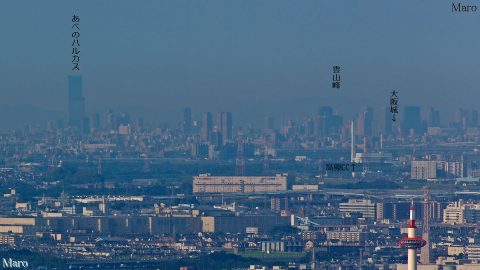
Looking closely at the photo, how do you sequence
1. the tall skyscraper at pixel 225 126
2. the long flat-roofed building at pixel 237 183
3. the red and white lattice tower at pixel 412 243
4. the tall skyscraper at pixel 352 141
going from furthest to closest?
the tall skyscraper at pixel 225 126 < the tall skyscraper at pixel 352 141 < the long flat-roofed building at pixel 237 183 < the red and white lattice tower at pixel 412 243

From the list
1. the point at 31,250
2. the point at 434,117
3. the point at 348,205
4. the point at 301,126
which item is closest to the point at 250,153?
the point at 301,126

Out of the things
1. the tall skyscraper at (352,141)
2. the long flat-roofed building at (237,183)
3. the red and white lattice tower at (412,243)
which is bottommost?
the long flat-roofed building at (237,183)

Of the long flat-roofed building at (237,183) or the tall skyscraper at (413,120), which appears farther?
the tall skyscraper at (413,120)

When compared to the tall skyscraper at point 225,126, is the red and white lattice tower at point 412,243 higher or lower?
lower

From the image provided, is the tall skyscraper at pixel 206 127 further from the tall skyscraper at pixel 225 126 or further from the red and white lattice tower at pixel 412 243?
the red and white lattice tower at pixel 412 243

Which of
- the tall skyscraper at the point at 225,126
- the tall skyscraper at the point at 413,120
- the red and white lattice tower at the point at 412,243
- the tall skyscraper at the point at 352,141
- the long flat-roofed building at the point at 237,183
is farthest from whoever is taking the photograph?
the tall skyscraper at the point at 225,126

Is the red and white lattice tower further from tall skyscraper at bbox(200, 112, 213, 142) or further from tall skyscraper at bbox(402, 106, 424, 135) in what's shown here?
tall skyscraper at bbox(200, 112, 213, 142)

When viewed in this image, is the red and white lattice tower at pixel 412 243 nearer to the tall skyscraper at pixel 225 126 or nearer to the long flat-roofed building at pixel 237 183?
the long flat-roofed building at pixel 237 183

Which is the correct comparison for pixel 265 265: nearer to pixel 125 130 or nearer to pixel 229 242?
pixel 229 242

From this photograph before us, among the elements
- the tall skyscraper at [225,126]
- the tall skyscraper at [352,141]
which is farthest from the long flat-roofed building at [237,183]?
the tall skyscraper at [225,126]
